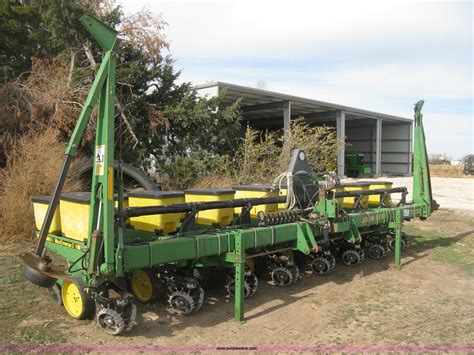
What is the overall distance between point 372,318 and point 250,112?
919 inches

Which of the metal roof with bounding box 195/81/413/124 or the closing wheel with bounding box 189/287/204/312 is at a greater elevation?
the metal roof with bounding box 195/81/413/124

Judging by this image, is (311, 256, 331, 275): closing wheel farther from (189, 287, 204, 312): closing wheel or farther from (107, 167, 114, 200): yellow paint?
(107, 167, 114, 200): yellow paint

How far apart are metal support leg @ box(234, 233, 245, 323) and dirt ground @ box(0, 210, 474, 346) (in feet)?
0.35

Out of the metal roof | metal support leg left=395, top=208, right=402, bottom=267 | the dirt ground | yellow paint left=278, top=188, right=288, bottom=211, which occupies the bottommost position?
the dirt ground

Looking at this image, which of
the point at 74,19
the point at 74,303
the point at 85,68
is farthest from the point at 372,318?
the point at 74,19

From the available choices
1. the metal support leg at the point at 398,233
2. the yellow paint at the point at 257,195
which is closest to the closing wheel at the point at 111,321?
the yellow paint at the point at 257,195

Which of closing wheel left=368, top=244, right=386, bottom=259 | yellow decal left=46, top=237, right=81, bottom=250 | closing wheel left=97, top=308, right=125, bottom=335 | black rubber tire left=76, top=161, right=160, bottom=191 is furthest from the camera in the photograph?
black rubber tire left=76, top=161, right=160, bottom=191

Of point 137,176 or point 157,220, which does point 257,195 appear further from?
point 137,176

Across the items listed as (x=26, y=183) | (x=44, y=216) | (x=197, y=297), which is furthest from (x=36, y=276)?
(x=26, y=183)

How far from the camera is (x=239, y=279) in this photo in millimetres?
4348

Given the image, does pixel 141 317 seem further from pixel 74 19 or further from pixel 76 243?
pixel 74 19

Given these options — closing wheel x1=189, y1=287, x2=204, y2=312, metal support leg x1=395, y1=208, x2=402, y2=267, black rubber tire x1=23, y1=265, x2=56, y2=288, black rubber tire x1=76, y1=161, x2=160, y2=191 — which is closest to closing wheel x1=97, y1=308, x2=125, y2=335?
black rubber tire x1=23, y1=265, x2=56, y2=288

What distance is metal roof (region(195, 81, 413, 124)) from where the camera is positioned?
67.8 ft

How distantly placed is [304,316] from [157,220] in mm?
1834
